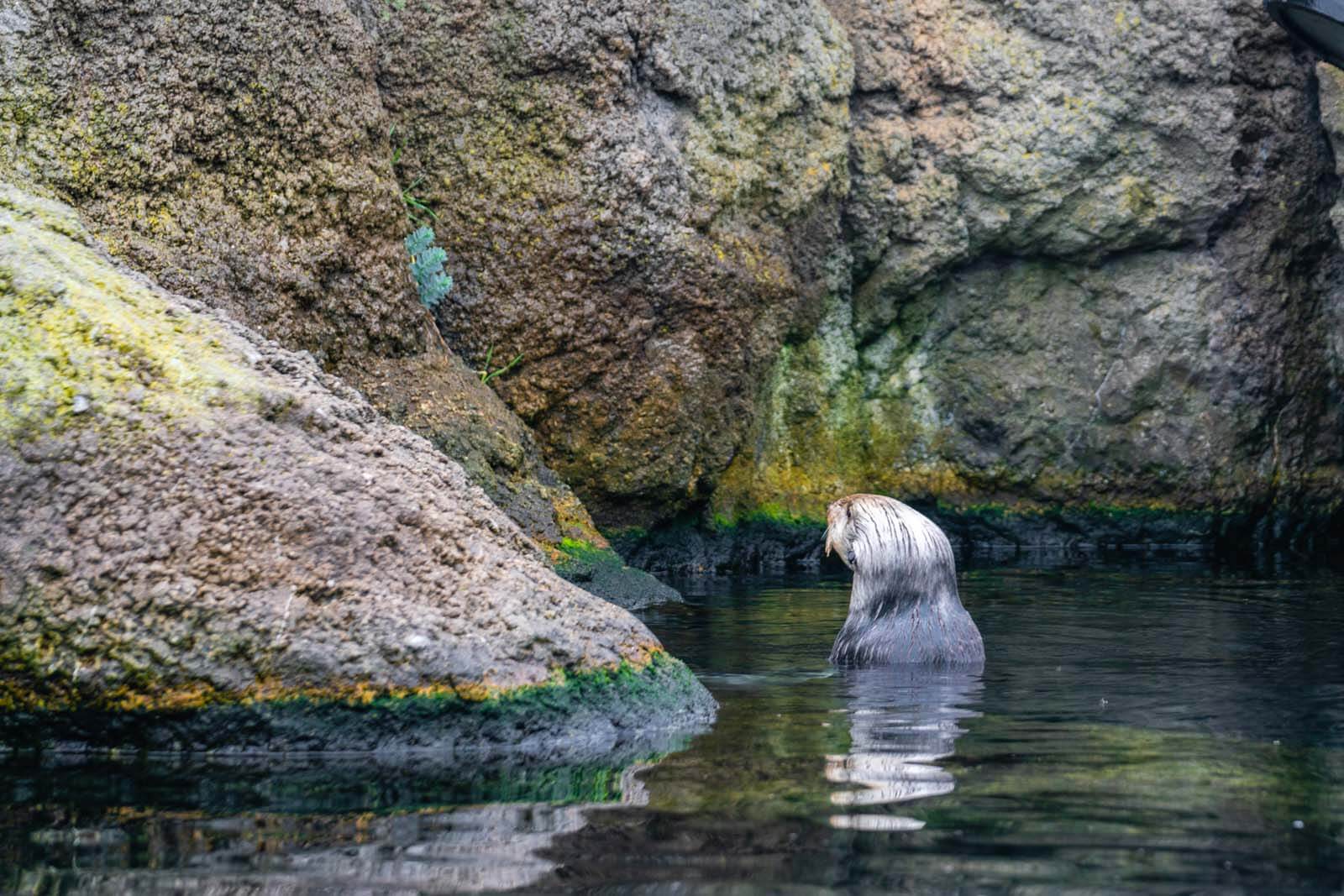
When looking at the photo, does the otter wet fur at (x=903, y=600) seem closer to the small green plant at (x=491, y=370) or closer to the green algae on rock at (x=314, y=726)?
the green algae on rock at (x=314, y=726)

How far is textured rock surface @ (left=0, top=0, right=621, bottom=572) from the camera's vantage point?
7.15 meters

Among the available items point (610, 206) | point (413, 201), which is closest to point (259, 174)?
point (413, 201)

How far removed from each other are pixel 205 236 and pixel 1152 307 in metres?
6.82

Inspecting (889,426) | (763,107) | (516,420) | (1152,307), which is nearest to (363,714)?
(516,420)

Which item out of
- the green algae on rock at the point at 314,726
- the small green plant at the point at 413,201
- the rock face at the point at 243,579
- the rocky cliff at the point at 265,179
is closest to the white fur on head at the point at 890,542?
the rock face at the point at 243,579

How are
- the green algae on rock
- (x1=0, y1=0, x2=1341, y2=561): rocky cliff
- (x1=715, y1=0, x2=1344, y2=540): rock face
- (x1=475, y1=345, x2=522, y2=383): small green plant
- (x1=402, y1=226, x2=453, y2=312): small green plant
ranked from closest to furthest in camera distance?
the green algae on rock → (x1=0, y1=0, x2=1341, y2=561): rocky cliff → (x1=402, y1=226, x2=453, y2=312): small green plant → (x1=475, y1=345, x2=522, y2=383): small green plant → (x1=715, y1=0, x2=1344, y2=540): rock face

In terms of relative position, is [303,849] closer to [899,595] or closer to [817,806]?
[817,806]

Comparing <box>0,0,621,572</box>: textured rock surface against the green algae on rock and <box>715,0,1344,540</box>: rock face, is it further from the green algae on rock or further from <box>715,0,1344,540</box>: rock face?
the green algae on rock

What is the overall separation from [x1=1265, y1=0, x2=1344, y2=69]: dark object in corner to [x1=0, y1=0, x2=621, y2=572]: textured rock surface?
5.31 meters

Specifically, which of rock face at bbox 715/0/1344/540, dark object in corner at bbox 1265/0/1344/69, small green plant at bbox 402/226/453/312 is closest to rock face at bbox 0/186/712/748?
small green plant at bbox 402/226/453/312

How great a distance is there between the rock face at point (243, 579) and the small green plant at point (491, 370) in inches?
151

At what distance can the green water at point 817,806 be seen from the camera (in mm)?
3031

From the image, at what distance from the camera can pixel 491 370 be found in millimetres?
9086

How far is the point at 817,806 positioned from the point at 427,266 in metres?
5.48
